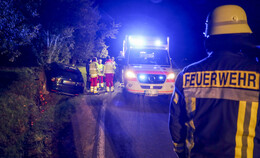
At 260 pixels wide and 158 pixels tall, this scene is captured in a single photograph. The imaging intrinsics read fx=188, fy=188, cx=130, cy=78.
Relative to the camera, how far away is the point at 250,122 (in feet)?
4.98

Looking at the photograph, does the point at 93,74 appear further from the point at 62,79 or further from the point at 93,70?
the point at 62,79

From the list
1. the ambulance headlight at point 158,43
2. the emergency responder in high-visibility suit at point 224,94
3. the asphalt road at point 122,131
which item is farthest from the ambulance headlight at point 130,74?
the emergency responder in high-visibility suit at point 224,94

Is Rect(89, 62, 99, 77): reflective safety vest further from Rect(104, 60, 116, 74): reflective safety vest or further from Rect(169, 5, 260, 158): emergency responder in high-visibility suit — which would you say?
Rect(169, 5, 260, 158): emergency responder in high-visibility suit

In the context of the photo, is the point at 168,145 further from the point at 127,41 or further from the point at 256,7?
the point at 256,7

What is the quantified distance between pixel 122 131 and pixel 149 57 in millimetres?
5111

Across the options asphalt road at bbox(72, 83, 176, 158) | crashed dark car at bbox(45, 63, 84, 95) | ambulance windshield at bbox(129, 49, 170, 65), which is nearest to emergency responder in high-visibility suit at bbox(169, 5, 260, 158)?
asphalt road at bbox(72, 83, 176, 158)

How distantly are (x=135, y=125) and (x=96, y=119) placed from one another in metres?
1.40

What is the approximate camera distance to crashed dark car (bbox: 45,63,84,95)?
8141 mm

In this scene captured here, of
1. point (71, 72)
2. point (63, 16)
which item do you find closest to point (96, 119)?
point (71, 72)

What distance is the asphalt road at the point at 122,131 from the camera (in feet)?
13.4

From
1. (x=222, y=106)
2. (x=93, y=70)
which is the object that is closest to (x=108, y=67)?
(x=93, y=70)

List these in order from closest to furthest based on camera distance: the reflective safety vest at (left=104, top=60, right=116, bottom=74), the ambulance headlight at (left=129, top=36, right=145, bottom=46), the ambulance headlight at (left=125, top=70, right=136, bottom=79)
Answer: the ambulance headlight at (left=125, top=70, right=136, bottom=79) < the ambulance headlight at (left=129, top=36, right=145, bottom=46) < the reflective safety vest at (left=104, top=60, right=116, bottom=74)

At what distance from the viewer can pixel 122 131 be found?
522 centimetres

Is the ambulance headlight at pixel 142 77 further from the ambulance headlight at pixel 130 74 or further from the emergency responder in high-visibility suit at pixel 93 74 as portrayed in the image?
the emergency responder in high-visibility suit at pixel 93 74
